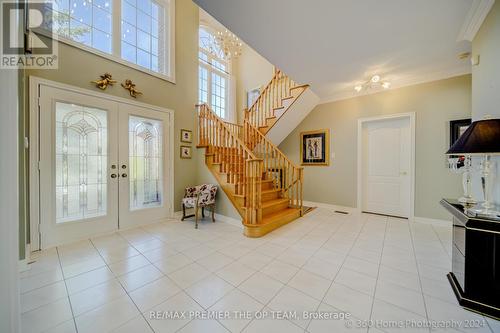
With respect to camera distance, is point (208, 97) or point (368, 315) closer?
point (368, 315)

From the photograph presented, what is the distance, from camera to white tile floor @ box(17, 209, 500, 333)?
55.1 inches

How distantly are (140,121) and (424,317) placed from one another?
14.4 feet

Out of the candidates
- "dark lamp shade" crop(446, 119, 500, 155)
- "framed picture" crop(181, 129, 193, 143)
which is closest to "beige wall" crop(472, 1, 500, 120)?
"dark lamp shade" crop(446, 119, 500, 155)

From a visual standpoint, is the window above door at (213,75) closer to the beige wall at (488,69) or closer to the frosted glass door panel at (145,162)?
the frosted glass door panel at (145,162)

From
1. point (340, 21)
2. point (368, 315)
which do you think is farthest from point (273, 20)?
point (368, 315)

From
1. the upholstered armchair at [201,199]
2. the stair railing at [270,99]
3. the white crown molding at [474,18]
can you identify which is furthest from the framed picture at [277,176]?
the white crown molding at [474,18]

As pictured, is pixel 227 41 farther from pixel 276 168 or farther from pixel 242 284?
pixel 242 284

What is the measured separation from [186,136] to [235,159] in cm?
132

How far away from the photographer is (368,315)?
146cm

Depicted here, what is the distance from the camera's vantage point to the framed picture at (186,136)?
409cm

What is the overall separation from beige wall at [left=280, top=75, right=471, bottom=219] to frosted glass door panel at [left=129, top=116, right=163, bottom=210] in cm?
377

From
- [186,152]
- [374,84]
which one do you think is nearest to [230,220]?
[186,152]

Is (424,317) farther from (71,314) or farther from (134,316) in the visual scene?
(71,314)

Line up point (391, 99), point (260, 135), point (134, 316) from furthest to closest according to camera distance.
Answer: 1. point (260, 135)
2. point (391, 99)
3. point (134, 316)
